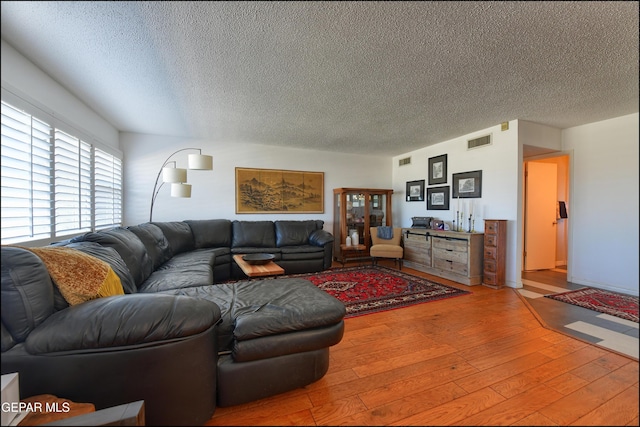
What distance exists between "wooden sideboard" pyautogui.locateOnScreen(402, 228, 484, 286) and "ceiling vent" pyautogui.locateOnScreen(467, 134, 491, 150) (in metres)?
1.31

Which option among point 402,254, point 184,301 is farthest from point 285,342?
point 402,254

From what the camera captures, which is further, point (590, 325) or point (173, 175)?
point (173, 175)

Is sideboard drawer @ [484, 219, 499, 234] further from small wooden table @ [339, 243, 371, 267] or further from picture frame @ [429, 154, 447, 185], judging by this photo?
small wooden table @ [339, 243, 371, 267]

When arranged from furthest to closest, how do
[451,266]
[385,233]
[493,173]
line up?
[385,233] → [451,266] → [493,173]

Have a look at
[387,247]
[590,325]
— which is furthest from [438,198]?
[590,325]

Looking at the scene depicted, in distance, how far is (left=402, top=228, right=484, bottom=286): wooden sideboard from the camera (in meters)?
3.43

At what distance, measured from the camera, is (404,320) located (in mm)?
2277

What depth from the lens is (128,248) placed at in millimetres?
2062

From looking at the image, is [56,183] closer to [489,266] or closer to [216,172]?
[216,172]

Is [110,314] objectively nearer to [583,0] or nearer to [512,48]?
[583,0]

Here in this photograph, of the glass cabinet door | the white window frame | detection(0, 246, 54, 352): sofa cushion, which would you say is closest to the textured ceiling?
the white window frame

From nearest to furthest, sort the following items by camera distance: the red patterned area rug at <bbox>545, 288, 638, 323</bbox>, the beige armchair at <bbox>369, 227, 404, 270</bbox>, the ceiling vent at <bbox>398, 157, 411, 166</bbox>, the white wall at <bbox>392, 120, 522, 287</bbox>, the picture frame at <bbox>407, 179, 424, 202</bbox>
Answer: the red patterned area rug at <bbox>545, 288, 638, 323</bbox> < the white wall at <bbox>392, 120, 522, 287</bbox> < the beige armchair at <bbox>369, 227, 404, 270</bbox> < the picture frame at <bbox>407, 179, 424, 202</bbox> < the ceiling vent at <bbox>398, 157, 411, 166</bbox>

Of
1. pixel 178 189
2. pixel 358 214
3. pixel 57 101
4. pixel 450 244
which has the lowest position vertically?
pixel 450 244

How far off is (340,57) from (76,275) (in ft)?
6.81
